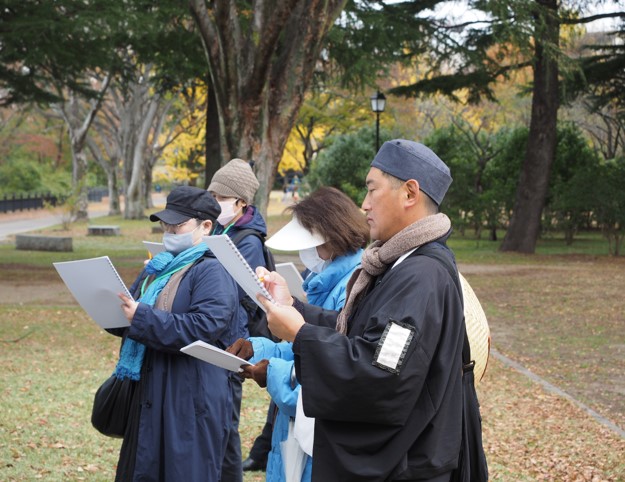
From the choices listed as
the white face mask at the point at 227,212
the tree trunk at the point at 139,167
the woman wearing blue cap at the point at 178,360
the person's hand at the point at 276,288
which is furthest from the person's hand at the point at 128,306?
the tree trunk at the point at 139,167

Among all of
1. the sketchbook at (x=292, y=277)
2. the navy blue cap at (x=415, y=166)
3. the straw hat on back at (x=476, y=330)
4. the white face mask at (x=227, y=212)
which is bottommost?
the sketchbook at (x=292, y=277)

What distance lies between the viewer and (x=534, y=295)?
16.8 m

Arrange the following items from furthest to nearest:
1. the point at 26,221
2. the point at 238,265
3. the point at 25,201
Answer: the point at 25,201 → the point at 26,221 → the point at 238,265

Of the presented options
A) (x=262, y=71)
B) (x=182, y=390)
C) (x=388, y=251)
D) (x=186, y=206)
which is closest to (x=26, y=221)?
(x=262, y=71)

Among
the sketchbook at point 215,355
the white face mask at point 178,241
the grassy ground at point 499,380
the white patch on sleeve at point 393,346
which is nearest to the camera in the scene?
the white patch on sleeve at point 393,346

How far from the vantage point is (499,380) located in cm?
970

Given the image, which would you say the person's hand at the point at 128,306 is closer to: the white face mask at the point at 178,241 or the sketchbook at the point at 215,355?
the white face mask at the point at 178,241

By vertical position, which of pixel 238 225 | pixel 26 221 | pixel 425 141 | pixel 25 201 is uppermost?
pixel 425 141

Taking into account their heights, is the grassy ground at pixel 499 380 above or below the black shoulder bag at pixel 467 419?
below

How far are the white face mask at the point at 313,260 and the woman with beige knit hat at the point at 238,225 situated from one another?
1.00 metres

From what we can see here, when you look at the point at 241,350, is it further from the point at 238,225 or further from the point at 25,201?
the point at 25,201

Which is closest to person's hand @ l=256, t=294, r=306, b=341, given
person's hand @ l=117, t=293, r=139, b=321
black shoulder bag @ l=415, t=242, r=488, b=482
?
black shoulder bag @ l=415, t=242, r=488, b=482

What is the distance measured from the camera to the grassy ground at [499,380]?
A: 6.69 meters

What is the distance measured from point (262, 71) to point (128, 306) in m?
10.4
